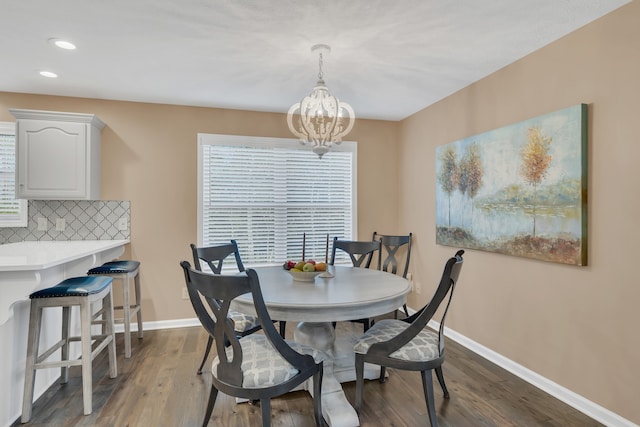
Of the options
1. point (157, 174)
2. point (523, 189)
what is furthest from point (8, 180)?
point (523, 189)

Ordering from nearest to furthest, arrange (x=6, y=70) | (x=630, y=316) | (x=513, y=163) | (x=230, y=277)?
(x=230, y=277)
(x=630, y=316)
(x=513, y=163)
(x=6, y=70)

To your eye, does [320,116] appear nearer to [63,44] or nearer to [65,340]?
[63,44]

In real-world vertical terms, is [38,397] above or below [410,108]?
below

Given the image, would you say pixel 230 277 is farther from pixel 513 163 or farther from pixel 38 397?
pixel 513 163

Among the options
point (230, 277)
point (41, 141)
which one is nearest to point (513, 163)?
point (230, 277)

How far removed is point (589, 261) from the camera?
2.23 m

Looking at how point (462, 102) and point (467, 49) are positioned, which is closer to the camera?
point (467, 49)

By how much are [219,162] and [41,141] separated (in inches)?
64.1

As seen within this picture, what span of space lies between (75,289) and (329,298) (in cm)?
157

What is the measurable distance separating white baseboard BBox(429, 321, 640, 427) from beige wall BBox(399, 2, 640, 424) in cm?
4

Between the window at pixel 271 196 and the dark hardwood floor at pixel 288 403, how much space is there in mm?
1601

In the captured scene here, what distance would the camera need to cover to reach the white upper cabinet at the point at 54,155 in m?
3.23

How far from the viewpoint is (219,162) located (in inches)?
159

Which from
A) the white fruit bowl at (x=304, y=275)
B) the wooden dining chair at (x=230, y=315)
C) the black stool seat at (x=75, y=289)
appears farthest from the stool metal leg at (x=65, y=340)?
the white fruit bowl at (x=304, y=275)
